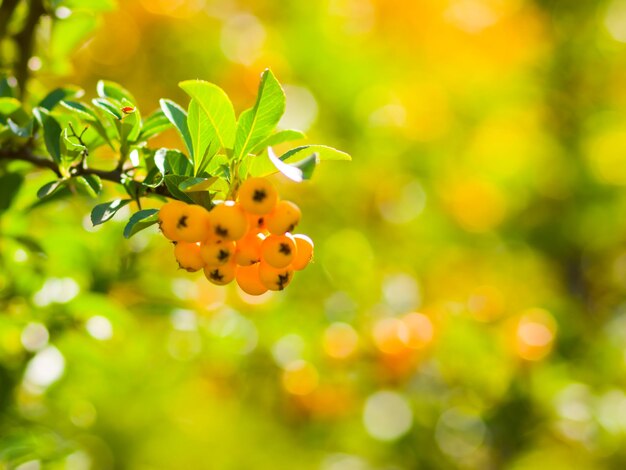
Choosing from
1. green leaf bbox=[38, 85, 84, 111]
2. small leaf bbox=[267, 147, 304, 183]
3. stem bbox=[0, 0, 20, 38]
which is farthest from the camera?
stem bbox=[0, 0, 20, 38]

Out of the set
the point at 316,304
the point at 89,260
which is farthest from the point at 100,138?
the point at 316,304

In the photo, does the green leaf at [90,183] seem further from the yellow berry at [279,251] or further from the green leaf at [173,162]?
the yellow berry at [279,251]

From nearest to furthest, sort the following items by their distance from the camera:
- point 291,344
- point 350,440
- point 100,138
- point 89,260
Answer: point 100,138
point 89,260
point 291,344
point 350,440

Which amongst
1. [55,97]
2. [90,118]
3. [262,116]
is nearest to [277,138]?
[262,116]

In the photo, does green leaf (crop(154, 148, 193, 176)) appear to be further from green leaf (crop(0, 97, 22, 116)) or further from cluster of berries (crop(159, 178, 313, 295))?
green leaf (crop(0, 97, 22, 116))

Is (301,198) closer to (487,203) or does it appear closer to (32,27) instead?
(487,203)

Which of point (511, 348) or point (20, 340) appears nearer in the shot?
point (20, 340)

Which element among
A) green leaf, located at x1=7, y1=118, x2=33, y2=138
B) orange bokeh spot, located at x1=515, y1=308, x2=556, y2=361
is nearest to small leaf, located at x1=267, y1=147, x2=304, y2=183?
green leaf, located at x1=7, y1=118, x2=33, y2=138
